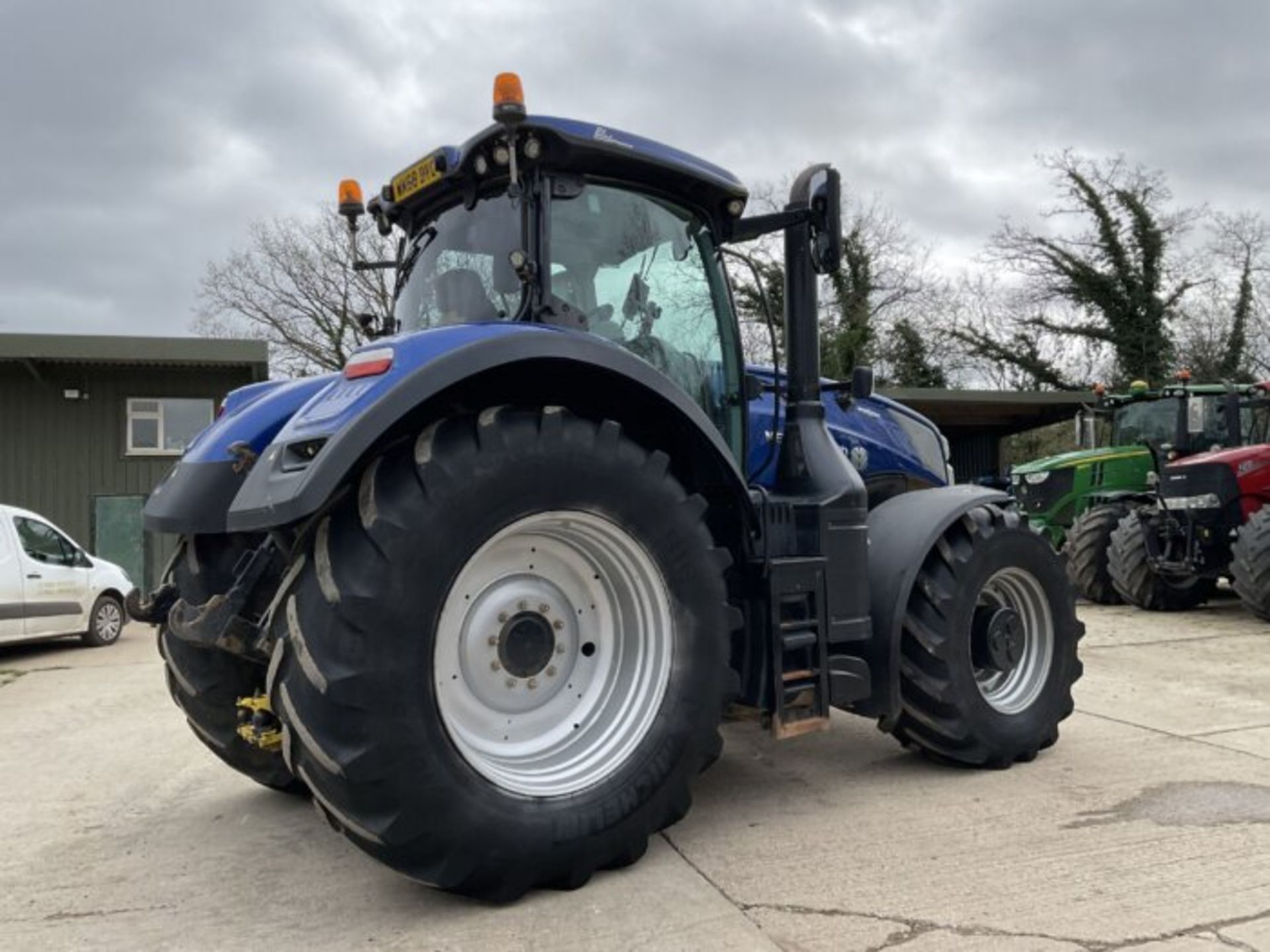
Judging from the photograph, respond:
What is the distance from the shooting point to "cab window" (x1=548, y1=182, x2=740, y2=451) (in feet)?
12.3

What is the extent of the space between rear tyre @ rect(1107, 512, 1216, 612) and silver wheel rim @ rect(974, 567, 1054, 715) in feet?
22.6

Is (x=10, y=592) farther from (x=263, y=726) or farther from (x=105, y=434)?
(x=263, y=726)

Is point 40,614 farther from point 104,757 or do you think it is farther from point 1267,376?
point 1267,376

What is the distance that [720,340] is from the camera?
4.19m

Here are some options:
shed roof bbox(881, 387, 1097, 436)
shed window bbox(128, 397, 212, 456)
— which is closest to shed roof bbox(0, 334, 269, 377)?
shed window bbox(128, 397, 212, 456)

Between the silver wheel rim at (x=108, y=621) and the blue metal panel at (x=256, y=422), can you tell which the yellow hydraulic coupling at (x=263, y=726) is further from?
the silver wheel rim at (x=108, y=621)

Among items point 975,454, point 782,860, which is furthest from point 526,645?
point 975,454

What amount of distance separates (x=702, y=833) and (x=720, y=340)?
1942 mm

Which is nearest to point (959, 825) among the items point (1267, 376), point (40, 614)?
point (40, 614)

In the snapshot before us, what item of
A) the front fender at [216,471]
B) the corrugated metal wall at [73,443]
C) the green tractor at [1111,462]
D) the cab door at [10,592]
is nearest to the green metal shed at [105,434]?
the corrugated metal wall at [73,443]

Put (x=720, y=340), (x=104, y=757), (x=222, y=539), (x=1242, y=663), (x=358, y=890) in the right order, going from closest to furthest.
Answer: (x=358, y=890) → (x=222, y=539) → (x=720, y=340) → (x=104, y=757) → (x=1242, y=663)

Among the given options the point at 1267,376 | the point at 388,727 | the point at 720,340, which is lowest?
the point at 388,727

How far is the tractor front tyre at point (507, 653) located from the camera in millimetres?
2756

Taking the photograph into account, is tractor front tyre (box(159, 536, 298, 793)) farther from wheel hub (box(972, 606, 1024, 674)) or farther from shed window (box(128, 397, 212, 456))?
shed window (box(128, 397, 212, 456))
